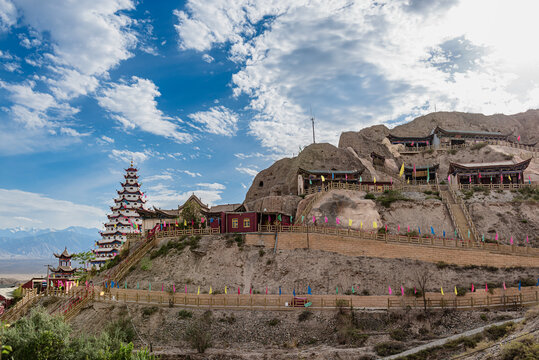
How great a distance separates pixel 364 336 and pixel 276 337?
7.19m

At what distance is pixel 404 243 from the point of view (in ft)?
141

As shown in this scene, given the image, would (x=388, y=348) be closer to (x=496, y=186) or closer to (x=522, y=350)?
(x=522, y=350)

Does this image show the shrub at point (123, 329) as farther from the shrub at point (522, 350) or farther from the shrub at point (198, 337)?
the shrub at point (522, 350)

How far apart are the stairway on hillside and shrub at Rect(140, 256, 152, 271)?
118 feet

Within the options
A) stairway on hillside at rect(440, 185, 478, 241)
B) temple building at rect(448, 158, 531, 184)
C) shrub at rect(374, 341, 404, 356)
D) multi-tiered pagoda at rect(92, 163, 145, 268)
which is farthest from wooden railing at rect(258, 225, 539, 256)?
multi-tiered pagoda at rect(92, 163, 145, 268)

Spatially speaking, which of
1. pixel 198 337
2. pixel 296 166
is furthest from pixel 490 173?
pixel 198 337

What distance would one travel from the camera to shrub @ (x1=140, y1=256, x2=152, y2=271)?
149ft

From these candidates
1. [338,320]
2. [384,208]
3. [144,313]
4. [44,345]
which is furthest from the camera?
[384,208]

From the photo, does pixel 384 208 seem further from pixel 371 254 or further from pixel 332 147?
pixel 332 147

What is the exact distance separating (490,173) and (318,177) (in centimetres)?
2482

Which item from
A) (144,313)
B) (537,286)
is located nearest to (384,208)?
(537,286)

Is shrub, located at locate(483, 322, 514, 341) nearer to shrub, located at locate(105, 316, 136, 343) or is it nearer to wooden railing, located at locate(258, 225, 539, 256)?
wooden railing, located at locate(258, 225, 539, 256)

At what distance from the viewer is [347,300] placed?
119 ft

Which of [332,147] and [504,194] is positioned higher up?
[332,147]
